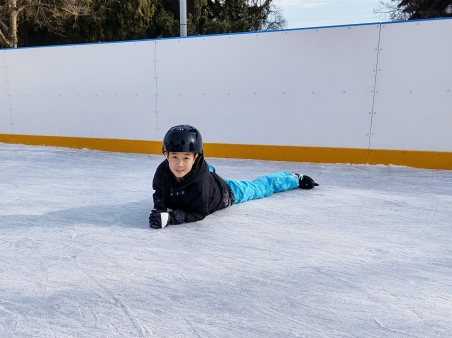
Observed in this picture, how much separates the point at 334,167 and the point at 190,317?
3136mm

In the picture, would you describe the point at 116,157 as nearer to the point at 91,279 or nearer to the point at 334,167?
the point at 334,167

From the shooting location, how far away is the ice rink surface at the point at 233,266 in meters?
1.31

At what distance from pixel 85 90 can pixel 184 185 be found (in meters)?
3.88

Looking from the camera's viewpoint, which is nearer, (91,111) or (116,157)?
(116,157)

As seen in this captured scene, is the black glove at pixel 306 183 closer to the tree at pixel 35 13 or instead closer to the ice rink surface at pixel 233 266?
the ice rink surface at pixel 233 266

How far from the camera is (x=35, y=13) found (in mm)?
13469

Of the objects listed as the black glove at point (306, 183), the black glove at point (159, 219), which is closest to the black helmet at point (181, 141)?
the black glove at point (159, 219)

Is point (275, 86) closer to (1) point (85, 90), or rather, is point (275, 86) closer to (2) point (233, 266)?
(1) point (85, 90)

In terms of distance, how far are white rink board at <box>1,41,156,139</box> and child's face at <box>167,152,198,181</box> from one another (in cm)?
315

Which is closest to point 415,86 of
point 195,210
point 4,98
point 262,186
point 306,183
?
point 306,183

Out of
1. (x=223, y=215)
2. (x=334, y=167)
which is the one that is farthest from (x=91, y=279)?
(x=334, y=167)

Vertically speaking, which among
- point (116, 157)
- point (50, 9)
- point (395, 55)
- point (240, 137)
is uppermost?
point (50, 9)

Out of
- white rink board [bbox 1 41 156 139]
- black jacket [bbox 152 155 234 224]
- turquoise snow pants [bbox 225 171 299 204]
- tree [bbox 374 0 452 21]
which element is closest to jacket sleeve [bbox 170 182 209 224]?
black jacket [bbox 152 155 234 224]

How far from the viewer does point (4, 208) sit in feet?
8.83
